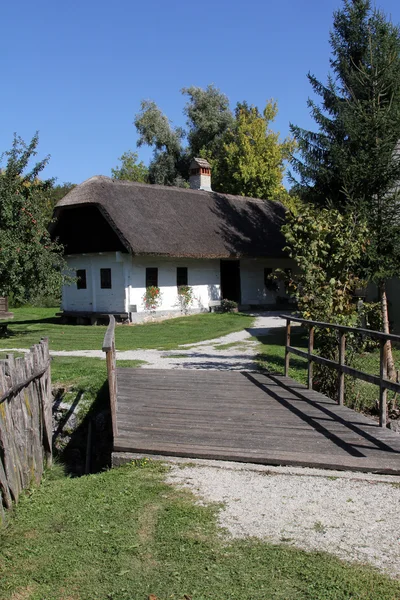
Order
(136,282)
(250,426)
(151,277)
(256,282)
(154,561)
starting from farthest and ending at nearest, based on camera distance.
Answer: (256,282) → (151,277) → (136,282) → (250,426) → (154,561)

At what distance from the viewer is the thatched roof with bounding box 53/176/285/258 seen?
24.5 m

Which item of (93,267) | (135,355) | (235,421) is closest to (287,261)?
(93,267)

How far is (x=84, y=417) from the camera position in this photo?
33.4 ft

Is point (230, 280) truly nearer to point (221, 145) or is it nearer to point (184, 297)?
point (184, 297)

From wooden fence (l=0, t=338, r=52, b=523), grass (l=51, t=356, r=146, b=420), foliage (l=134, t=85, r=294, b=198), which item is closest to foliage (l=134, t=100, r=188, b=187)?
foliage (l=134, t=85, r=294, b=198)

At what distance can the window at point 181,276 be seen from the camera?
87.6 feet

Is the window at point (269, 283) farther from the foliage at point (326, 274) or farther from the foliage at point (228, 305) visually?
the foliage at point (326, 274)

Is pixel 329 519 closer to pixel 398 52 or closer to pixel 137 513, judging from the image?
pixel 137 513

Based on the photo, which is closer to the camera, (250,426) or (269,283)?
(250,426)

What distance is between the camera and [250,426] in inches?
292

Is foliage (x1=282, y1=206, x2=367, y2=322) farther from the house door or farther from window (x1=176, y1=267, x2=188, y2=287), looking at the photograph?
the house door

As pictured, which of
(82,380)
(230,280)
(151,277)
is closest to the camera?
(82,380)

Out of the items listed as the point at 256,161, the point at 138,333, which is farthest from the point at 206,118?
the point at 138,333

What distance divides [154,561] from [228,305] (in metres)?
23.9
